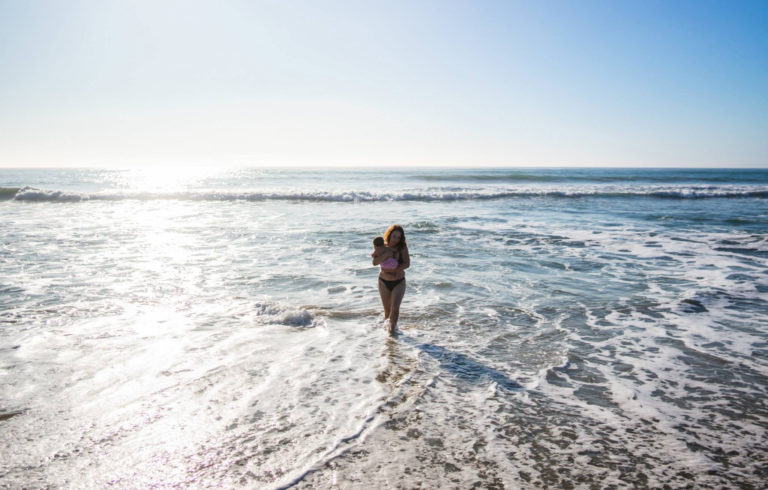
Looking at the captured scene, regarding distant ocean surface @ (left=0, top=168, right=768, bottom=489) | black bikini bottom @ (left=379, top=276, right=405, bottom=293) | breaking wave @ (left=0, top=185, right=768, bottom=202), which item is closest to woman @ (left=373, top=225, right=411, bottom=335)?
black bikini bottom @ (left=379, top=276, right=405, bottom=293)

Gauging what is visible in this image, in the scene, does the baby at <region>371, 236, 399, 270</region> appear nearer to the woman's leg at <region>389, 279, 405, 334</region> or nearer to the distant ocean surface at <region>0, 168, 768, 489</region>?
the woman's leg at <region>389, 279, 405, 334</region>

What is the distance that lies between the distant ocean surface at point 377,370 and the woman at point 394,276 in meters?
0.40

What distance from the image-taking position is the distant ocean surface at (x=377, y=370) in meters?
3.22

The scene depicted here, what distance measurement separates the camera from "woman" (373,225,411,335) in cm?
619

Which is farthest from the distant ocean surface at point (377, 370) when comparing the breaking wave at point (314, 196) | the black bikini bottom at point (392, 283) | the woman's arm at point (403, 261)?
the breaking wave at point (314, 196)

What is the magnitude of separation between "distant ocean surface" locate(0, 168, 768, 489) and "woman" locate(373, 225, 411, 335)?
0.40 m

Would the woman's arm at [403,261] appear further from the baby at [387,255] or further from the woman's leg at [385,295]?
the woman's leg at [385,295]

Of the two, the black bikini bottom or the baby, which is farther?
the black bikini bottom

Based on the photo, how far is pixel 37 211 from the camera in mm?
22750

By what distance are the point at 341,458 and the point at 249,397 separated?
136cm

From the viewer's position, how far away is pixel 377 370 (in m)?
4.91

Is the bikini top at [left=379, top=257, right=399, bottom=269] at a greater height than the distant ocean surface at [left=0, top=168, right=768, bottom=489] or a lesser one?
greater

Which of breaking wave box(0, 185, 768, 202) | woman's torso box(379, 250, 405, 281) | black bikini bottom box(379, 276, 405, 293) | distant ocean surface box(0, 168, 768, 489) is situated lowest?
distant ocean surface box(0, 168, 768, 489)

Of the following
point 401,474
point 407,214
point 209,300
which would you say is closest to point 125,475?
point 401,474
